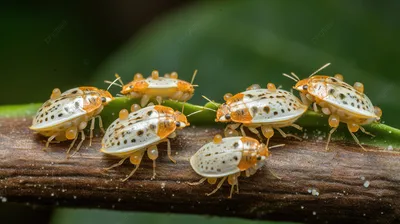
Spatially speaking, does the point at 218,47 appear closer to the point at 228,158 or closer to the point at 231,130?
the point at 231,130

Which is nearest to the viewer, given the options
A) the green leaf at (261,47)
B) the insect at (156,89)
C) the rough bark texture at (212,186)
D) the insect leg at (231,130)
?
the rough bark texture at (212,186)

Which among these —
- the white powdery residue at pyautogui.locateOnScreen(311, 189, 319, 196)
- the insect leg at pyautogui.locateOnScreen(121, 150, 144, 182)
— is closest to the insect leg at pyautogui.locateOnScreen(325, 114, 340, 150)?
the white powdery residue at pyautogui.locateOnScreen(311, 189, 319, 196)

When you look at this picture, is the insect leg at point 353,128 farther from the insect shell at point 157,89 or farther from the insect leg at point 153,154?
the insect leg at point 153,154

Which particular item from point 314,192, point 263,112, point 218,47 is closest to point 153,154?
point 263,112

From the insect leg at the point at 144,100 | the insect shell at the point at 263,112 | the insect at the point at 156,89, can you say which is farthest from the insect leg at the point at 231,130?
the insect leg at the point at 144,100

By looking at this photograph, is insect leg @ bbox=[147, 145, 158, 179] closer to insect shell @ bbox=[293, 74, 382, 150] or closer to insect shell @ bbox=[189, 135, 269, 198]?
insect shell @ bbox=[189, 135, 269, 198]
